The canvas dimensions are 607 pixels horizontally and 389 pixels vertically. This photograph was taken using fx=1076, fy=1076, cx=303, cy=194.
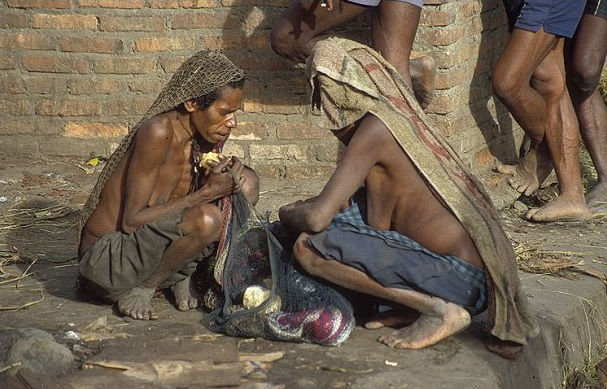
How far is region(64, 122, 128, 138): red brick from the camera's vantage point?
656cm

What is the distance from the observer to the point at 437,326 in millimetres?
4020

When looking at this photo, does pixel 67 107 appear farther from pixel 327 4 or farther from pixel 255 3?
pixel 327 4

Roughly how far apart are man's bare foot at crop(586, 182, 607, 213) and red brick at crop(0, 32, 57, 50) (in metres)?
3.34

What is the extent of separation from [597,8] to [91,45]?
297 cm

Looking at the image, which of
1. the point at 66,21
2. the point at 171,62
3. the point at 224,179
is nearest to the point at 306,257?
the point at 224,179

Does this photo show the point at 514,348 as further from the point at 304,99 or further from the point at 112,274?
the point at 304,99

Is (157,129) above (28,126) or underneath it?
above

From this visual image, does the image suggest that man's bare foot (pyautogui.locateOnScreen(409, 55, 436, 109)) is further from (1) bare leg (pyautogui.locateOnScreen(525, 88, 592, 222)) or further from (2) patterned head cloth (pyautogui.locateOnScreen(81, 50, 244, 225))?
(2) patterned head cloth (pyautogui.locateOnScreen(81, 50, 244, 225))

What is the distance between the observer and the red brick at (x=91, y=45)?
253 inches

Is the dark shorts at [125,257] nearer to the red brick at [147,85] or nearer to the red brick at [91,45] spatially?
the red brick at [147,85]

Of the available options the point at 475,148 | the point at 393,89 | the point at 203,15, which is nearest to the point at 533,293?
the point at 393,89

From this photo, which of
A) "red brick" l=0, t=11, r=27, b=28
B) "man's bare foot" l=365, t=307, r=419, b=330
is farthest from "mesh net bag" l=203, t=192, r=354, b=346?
"red brick" l=0, t=11, r=27, b=28

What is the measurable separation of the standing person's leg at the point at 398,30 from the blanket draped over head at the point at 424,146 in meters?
1.17

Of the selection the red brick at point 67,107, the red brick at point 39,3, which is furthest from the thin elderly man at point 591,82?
the red brick at point 39,3
